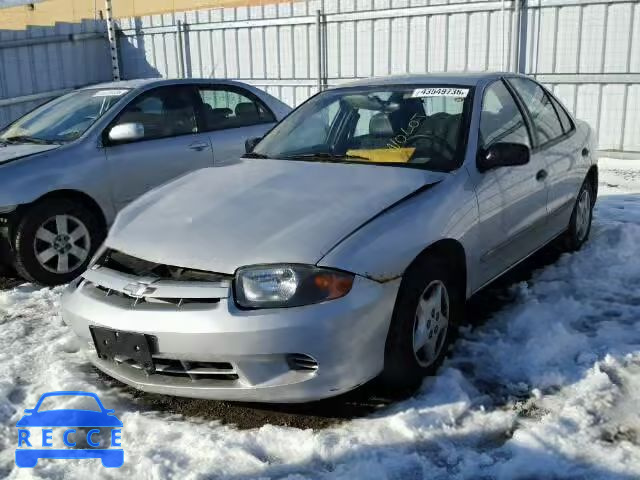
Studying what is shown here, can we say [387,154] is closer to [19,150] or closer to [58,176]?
[58,176]

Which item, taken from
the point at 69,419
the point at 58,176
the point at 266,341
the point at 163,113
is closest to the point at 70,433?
the point at 69,419

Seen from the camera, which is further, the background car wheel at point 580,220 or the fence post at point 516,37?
the fence post at point 516,37

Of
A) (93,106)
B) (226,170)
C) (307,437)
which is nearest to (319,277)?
(307,437)

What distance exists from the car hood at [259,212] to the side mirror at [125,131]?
1.53 m

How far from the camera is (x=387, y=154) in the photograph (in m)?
3.77

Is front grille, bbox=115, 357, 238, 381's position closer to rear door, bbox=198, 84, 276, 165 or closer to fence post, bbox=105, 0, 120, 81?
rear door, bbox=198, 84, 276, 165

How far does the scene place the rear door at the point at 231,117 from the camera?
595 cm

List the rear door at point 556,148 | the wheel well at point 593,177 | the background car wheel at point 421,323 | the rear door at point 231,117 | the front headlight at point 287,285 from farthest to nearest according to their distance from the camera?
the rear door at point 231,117 < the wheel well at point 593,177 < the rear door at point 556,148 < the background car wheel at point 421,323 < the front headlight at point 287,285

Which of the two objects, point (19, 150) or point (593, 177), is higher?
point (19, 150)

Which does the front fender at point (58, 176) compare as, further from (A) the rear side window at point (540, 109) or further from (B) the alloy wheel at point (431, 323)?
(A) the rear side window at point (540, 109)

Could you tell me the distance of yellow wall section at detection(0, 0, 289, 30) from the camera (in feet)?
84.3

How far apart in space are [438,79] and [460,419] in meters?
2.22

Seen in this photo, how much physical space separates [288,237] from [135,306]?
0.71m

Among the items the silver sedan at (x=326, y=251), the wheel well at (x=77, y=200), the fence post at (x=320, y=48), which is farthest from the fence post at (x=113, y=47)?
the silver sedan at (x=326, y=251)
